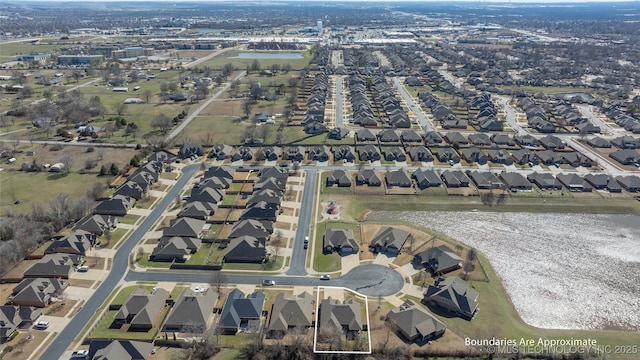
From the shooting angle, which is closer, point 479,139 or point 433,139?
point 479,139

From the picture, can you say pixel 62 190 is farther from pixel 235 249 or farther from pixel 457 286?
pixel 457 286

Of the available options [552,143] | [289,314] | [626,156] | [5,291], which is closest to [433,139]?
[552,143]

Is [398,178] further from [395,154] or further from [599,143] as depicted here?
[599,143]

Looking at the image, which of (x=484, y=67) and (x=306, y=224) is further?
(x=484, y=67)

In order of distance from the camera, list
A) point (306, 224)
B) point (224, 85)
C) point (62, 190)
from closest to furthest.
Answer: point (306, 224) → point (62, 190) → point (224, 85)

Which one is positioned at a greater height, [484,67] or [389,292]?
[484,67]

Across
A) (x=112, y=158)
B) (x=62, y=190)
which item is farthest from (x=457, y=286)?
(x=112, y=158)

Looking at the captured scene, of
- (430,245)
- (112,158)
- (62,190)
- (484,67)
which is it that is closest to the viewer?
(430,245)
